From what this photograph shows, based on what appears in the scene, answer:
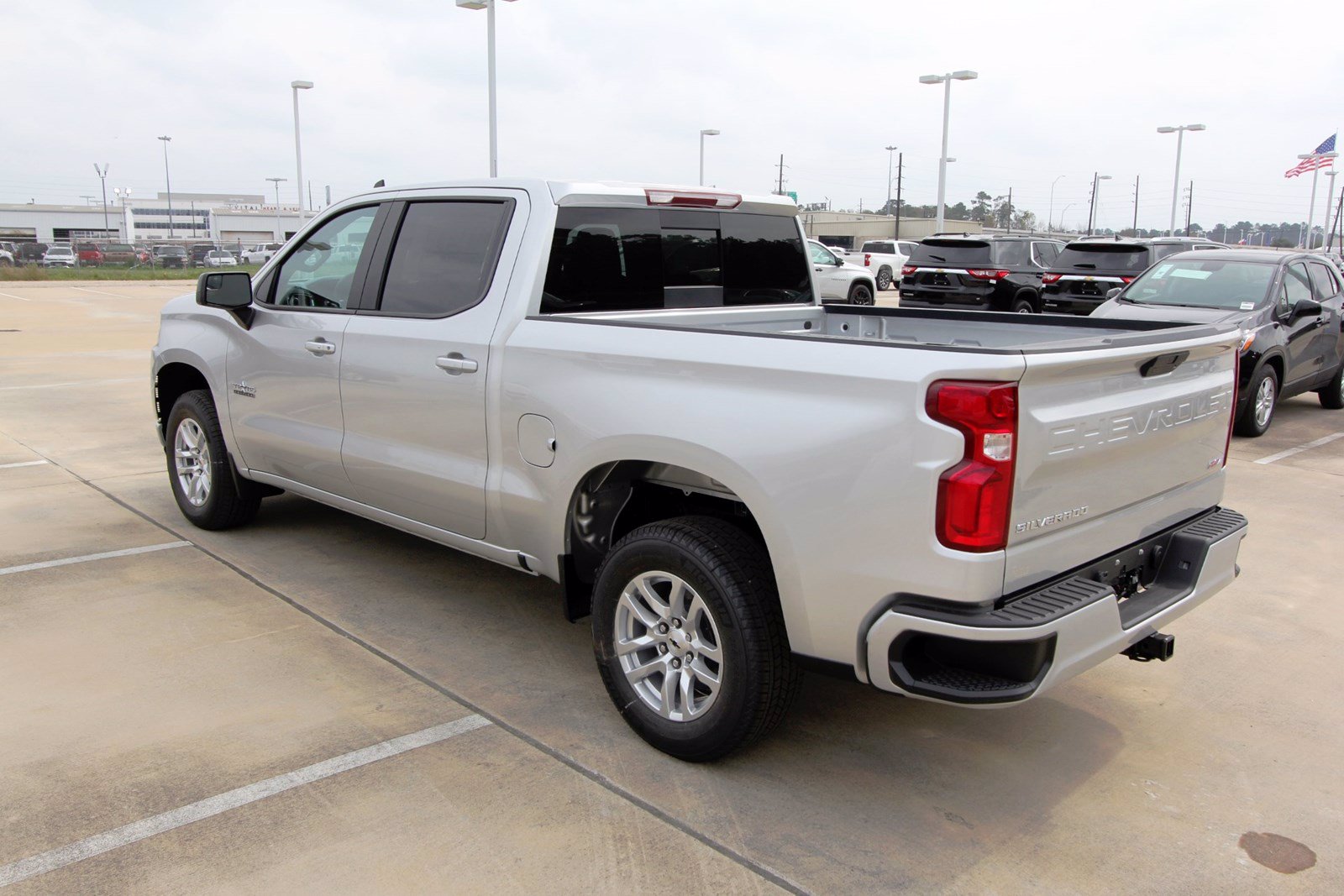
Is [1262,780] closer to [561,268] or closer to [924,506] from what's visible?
[924,506]

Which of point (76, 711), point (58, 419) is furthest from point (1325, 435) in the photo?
point (58, 419)

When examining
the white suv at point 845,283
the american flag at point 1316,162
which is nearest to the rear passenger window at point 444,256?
the white suv at point 845,283

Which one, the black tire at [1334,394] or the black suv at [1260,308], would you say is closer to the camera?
the black suv at [1260,308]

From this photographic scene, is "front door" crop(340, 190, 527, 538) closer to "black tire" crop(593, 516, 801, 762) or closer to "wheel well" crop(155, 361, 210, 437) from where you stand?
"black tire" crop(593, 516, 801, 762)

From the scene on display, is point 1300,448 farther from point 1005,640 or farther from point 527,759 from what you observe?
point 527,759

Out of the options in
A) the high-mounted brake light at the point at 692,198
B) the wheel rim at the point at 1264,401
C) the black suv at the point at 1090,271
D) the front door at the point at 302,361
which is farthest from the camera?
the black suv at the point at 1090,271

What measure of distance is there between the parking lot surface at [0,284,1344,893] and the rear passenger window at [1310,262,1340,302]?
6271 millimetres

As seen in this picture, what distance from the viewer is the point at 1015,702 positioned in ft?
9.06

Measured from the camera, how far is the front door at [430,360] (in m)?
4.07

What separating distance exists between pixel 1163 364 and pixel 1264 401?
7339 millimetres

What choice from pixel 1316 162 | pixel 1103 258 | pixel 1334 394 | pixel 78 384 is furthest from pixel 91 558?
pixel 1316 162

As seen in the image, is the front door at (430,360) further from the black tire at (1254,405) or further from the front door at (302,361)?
the black tire at (1254,405)

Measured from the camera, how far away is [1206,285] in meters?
9.95

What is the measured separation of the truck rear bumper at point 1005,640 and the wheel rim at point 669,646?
0.61m
